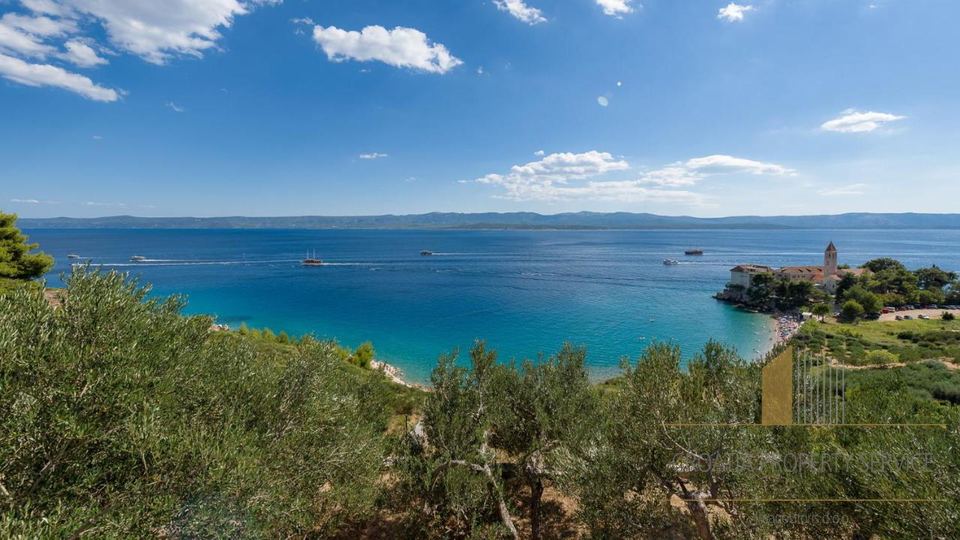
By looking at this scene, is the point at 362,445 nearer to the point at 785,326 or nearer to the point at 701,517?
the point at 701,517

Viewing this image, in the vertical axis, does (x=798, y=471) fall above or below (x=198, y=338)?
below

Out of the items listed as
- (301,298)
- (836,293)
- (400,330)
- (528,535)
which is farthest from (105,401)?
(836,293)

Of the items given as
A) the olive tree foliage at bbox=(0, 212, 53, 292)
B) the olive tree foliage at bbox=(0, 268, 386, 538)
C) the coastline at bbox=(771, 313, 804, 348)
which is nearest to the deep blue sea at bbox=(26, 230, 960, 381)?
the coastline at bbox=(771, 313, 804, 348)

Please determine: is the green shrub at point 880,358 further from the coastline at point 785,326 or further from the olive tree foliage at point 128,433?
the olive tree foliage at point 128,433

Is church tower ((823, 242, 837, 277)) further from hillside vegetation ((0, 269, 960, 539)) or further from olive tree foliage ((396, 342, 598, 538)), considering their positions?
olive tree foliage ((396, 342, 598, 538))

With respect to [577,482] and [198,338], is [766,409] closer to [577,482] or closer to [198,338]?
[577,482]

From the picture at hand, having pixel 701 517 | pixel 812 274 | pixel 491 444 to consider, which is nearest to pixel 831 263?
pixel 812 274
